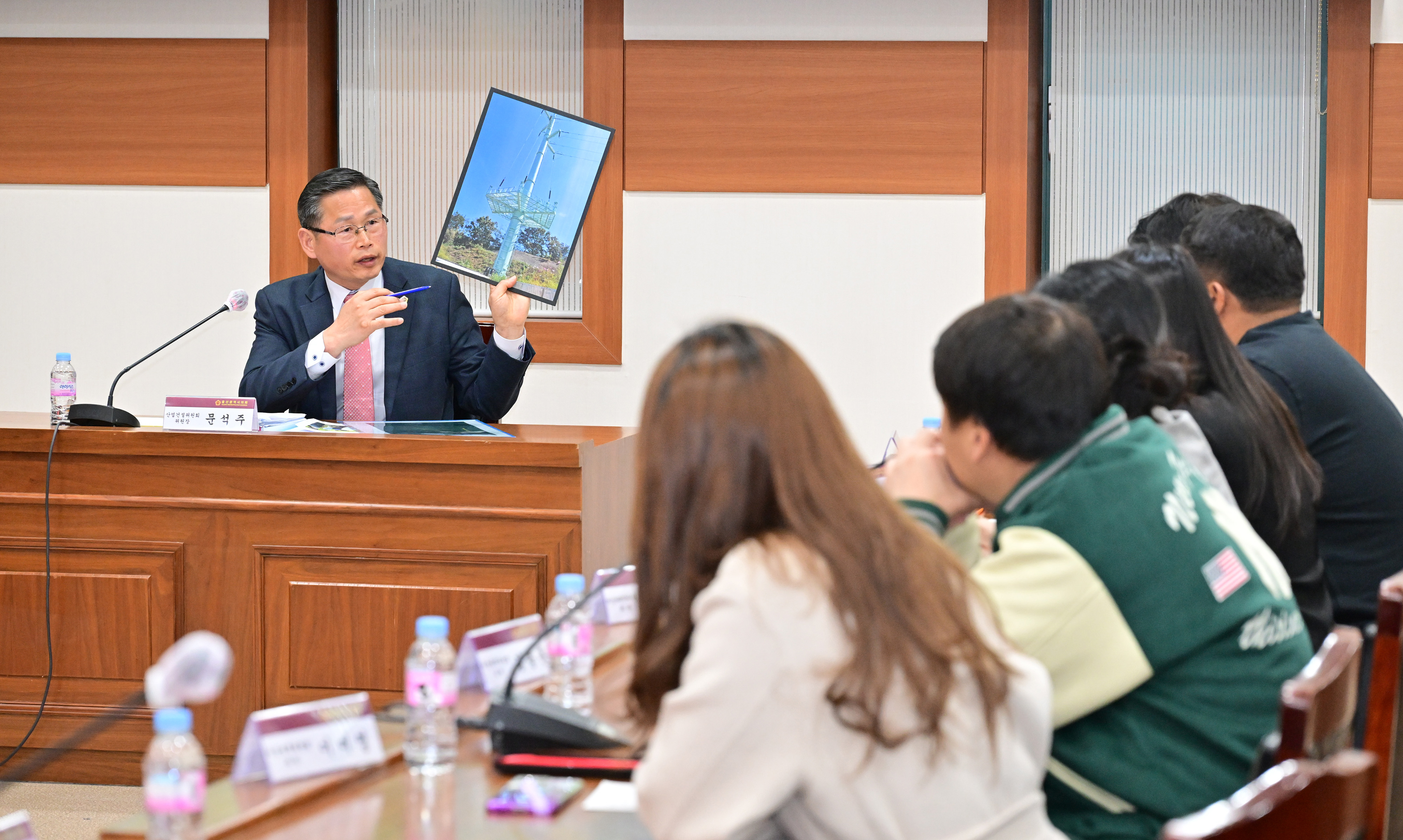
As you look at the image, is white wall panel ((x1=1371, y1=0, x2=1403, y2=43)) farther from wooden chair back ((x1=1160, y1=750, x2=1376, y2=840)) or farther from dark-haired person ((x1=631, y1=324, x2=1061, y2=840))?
wooden chair back ((x1=1160, y1=750, x2=1376, y2=840))

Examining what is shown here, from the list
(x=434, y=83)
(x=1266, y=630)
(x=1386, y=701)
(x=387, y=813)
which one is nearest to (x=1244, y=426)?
(x=1266, y=630)

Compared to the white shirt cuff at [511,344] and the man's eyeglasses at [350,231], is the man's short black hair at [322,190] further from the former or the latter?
the white shirt cuff at [511,344]

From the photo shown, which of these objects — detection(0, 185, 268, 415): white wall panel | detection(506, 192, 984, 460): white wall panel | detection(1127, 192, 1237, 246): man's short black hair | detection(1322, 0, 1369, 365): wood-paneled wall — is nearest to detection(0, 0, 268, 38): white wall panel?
detection(0, 185, 268, 415): white wall panel

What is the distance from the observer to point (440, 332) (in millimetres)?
3635

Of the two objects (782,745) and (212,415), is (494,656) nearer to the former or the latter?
(782,745)

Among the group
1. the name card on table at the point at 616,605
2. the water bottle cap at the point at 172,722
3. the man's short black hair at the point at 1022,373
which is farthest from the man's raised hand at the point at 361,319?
the water bottle cap at the point at 172,722

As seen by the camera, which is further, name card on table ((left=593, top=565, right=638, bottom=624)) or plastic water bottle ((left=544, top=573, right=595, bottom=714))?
name card on table ((left=593, top=565, right=638, bottom=624))

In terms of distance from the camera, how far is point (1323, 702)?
1177 millimetres

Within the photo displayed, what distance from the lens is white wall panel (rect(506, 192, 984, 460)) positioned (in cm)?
463

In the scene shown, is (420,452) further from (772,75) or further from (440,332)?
(772,75)

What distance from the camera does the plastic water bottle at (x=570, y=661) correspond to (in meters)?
1.63

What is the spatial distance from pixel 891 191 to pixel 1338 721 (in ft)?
11.6

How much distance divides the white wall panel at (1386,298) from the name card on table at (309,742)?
415 centimetres

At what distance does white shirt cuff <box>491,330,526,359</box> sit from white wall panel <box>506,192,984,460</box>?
1.20 meters
